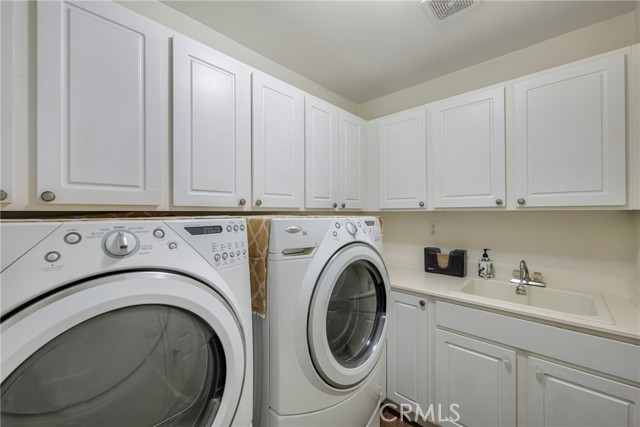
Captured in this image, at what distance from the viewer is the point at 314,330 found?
0.98 meters

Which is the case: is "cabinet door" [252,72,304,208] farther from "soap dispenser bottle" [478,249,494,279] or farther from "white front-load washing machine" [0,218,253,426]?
"soap dispenser bottle" [478,249,494,279]

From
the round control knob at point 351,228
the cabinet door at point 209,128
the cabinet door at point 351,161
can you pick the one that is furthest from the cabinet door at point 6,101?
the cabinet door at point 351,161

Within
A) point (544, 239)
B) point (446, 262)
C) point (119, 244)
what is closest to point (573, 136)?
point (544, 239)

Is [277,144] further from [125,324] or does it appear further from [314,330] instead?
[125,324]

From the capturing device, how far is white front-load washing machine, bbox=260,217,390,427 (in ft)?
3.13

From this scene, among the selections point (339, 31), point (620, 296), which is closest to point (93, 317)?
point (339, 31)

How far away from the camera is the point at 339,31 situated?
166cm

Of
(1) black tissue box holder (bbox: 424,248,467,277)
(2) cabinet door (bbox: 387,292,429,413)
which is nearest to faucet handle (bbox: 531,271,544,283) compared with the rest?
(1) black tissue box holder (bbox: 424,248,467,277)

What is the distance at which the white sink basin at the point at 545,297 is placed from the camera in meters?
1.50

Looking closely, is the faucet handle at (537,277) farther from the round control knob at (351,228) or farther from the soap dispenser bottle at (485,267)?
the round control knob at (351,228)

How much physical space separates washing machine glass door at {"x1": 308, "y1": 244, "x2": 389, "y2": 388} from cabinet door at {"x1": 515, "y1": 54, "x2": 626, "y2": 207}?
1077mm

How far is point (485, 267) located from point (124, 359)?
211cm

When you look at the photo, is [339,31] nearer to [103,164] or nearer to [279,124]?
[279,124]

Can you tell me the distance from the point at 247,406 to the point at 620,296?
2.08 meters
